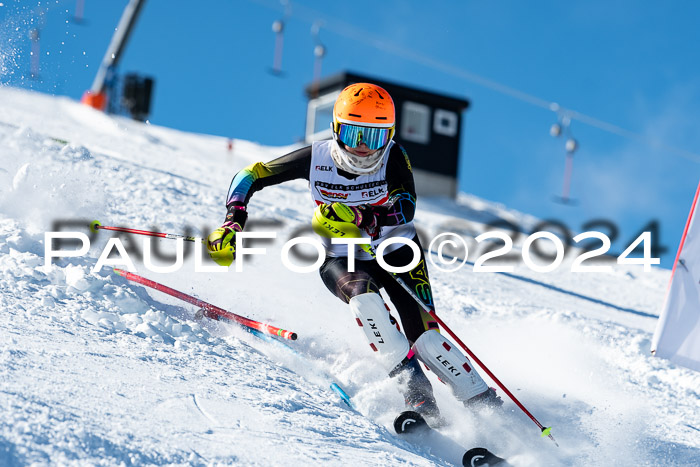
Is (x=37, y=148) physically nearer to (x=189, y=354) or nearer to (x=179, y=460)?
(x=189, y=354)

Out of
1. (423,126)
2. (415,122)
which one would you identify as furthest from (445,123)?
(415,122)

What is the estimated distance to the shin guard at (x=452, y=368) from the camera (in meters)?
4.03

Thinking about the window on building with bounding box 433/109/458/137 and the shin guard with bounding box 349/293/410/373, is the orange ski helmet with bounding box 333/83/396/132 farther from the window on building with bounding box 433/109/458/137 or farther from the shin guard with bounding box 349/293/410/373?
the window on building with bounding box 433/109/458/137

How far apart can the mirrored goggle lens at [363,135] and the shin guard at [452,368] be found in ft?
3.50

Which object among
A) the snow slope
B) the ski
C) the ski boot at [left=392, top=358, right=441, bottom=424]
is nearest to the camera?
the snow slope

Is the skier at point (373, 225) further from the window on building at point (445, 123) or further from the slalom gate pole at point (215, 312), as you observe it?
the window on building at point (445, 123)

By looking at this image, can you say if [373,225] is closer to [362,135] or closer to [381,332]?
[362,135]

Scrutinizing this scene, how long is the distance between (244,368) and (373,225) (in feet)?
3.33

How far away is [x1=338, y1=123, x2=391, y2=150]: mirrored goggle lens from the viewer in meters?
4.16

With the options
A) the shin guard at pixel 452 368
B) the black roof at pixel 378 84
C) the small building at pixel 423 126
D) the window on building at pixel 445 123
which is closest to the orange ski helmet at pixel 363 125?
the shin guard at pixel 452 368

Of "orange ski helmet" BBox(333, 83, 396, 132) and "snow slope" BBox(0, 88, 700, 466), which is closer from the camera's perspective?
"snow slope" BBox(0, 88, 700, 466)

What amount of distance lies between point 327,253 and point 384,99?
93cm

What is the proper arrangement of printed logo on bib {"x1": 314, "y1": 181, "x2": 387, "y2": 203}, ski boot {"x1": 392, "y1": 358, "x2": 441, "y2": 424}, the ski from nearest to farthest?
the ski
ski boot {"x1": 392, "y1": 358, "x2": 441, "y2": 424}
printed logo on bib {"x1": 314, "y1": 181, "x2": 387, "y2": 203}

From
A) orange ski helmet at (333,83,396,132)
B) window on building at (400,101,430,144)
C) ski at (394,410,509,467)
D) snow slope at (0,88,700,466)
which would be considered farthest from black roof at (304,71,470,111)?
ski at (394,410,509,467)
